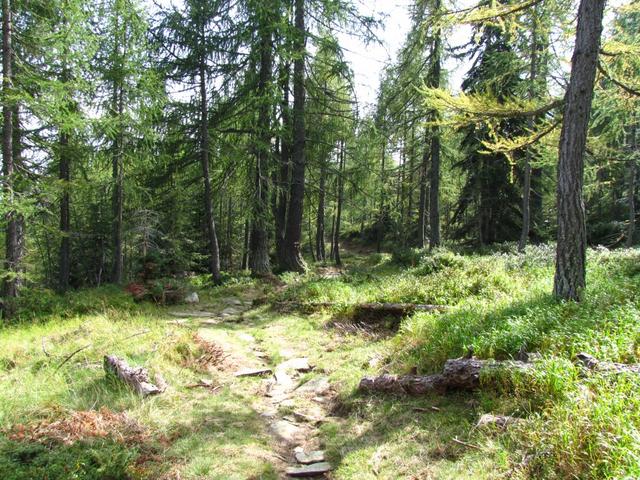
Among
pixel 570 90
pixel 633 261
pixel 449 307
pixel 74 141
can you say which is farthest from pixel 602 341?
pixel 74 141

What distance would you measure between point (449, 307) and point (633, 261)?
5.14 meters

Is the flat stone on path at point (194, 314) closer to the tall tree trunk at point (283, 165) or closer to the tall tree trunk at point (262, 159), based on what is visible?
the tall tree trunk at point (262, 159)

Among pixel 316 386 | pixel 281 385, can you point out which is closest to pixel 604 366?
pixel 316 386

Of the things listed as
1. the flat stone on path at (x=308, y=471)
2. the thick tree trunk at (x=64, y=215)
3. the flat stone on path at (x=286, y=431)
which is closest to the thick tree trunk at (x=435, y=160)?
the thick tree trunk at (x=64, y=215)

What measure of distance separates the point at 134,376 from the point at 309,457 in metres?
2.53

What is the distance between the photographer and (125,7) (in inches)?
449

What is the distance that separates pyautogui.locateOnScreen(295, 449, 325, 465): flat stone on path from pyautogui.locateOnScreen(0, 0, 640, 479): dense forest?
0.15 feet

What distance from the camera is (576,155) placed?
6.18m

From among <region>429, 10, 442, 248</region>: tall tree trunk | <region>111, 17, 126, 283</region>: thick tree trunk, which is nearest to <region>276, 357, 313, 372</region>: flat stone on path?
<region>111, 17, 126, 283</region>: thick tree trunk

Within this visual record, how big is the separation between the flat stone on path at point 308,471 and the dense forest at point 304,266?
0.05 metres

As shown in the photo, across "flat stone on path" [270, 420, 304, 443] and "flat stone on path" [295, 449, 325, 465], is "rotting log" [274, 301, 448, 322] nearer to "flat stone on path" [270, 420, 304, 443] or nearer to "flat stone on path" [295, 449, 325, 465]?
"flat stone on path" [270, 420, 304, 443]

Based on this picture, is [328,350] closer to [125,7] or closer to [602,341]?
[602,341]

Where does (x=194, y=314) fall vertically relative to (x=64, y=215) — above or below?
below

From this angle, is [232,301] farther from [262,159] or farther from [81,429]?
[81,429]
